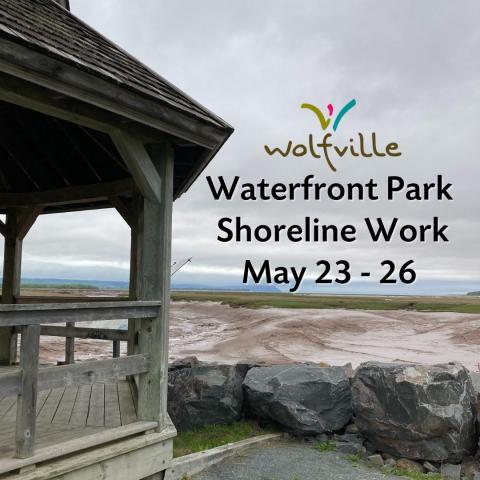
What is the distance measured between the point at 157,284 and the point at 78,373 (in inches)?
45.2

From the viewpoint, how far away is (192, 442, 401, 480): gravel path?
21.5ft

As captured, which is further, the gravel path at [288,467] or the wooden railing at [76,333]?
the wooden railing at [76,333]

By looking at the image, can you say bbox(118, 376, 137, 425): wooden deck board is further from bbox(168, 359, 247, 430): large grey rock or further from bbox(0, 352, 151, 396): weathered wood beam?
bbox(168, 359, 247, 430): large grey rock

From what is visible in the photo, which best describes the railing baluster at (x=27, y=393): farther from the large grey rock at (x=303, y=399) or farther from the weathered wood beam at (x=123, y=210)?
the large grey rock at (x=303, y=399)

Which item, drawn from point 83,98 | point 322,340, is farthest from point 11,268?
point 322,340

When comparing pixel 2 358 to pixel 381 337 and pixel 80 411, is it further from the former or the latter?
pixel 381 337

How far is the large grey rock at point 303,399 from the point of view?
8.26m

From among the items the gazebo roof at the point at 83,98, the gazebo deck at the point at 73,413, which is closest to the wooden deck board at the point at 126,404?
the gazebo deck at the point at 73,413

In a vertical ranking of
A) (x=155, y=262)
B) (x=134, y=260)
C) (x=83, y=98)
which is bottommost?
(x=155, y=262)

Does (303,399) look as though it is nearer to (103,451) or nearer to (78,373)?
(103,451)

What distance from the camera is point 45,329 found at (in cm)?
764

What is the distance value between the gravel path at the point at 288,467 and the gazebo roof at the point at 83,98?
3798 mm

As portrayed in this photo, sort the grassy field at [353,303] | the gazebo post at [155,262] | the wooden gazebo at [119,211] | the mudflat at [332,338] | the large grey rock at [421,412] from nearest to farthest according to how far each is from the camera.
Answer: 1. the wooden gazebo at [119,211]
2. the gazebo post at [155,262]
3. the large grey rock at [421,412]
4. the mudflat at [332,338]
5. the grassy field at [353,303]

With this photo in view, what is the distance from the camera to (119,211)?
6.82 m
